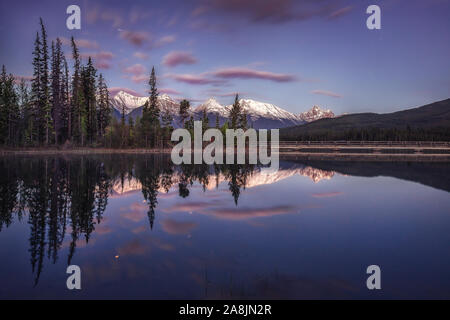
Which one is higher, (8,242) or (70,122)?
(70,122)

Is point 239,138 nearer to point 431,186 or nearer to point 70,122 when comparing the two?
point 70,122

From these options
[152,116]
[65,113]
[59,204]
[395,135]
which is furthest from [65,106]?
[395,135]

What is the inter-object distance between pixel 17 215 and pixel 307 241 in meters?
12.4

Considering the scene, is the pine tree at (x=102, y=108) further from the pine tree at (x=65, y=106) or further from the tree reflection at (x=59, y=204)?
the tree reflection at (x=59, y=204)

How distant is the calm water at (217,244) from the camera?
7203 millimetres

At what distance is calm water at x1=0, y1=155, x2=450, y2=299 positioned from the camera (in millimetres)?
7203

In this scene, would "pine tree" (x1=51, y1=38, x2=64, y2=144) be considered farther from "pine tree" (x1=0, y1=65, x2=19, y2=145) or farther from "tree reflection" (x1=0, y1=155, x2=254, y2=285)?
"tree reflection" (x1=0, y1=155, x2=254, y2=285)

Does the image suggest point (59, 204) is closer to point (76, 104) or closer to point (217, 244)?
point (217, 244)

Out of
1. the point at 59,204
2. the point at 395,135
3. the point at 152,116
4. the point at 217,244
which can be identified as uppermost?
the point at 152,116

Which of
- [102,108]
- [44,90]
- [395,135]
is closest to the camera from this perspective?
[44,90]

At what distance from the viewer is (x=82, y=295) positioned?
676 centimetres

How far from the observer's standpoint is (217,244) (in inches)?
404

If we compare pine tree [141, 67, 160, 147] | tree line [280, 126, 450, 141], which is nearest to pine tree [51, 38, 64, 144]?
pine tree [141, 67, 160, 147]
